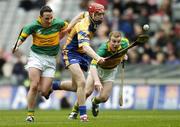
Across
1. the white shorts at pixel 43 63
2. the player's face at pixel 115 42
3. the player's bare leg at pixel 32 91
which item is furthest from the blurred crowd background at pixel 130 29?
the player's bare leg at pixel 32 91

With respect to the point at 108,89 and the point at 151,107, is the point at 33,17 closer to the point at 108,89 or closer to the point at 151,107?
the point at 151,107

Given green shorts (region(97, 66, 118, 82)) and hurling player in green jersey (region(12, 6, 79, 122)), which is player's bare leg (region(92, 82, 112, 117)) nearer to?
green shorts (region(97, 66, 118, 82))

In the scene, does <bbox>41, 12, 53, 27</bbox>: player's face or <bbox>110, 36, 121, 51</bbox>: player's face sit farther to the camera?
<bbox>110, 36, 121, 51</bbox>: player's face

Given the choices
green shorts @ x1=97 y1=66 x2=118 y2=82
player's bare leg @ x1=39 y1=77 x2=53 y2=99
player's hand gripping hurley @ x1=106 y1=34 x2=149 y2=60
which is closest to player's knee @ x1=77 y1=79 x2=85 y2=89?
player's hand gripping hurley @ x1=106 y1=34 x2=149 y2=60

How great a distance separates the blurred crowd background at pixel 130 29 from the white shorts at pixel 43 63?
11029 millimetres

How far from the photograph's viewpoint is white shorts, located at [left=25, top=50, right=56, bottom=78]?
68.6ft

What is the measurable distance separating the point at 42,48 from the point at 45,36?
348 mm

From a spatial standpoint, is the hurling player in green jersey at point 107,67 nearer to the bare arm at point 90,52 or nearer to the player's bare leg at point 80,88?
the player's bare leg at point 80,88

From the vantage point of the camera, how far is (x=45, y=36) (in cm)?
2094

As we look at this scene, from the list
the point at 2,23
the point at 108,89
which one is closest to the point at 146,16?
the point at 2,23

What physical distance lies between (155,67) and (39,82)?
1101 cm

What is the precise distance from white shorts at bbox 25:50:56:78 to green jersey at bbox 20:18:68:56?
0.34ft

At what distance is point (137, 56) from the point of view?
3312cm

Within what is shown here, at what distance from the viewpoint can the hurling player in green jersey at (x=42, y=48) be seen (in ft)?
67.5
